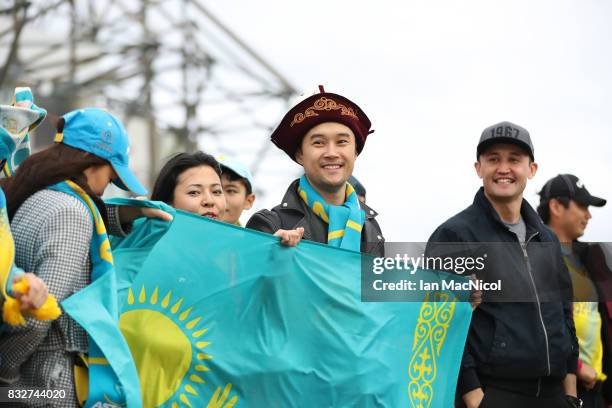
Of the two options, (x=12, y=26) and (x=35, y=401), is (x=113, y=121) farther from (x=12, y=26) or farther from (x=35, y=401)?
(x=12, y=26)

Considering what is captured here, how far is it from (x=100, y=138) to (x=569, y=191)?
4256 millimetres

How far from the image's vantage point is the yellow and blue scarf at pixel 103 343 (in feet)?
13.9

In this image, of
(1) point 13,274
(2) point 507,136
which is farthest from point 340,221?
(1) point 13,274

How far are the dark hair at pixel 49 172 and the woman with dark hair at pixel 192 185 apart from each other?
4.29 ft

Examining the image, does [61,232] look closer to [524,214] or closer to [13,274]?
[13,274]

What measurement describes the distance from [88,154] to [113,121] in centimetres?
20

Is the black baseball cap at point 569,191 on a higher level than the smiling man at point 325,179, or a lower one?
higher

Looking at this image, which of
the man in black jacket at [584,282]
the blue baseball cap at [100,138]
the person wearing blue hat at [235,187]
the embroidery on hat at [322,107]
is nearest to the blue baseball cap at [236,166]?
the person wearing blue hat at [235,187]

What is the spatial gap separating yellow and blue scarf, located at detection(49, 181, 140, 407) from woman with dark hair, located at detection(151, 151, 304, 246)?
1440mm

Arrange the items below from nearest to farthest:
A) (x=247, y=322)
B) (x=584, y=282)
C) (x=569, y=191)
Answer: (x=247, y=322)
(x=584, y=282)
(x=569, y=191)

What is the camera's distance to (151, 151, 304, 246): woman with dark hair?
19.1 ft

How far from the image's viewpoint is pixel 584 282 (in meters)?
6.97

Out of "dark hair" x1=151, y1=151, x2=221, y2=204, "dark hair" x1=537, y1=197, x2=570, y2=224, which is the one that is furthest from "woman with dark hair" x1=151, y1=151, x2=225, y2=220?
"dark hair" x1=537, y1=197, x2=570, y2=224

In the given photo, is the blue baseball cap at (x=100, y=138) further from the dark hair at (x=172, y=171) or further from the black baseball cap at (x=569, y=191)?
the black baseball cap at (x=569, y=191)
